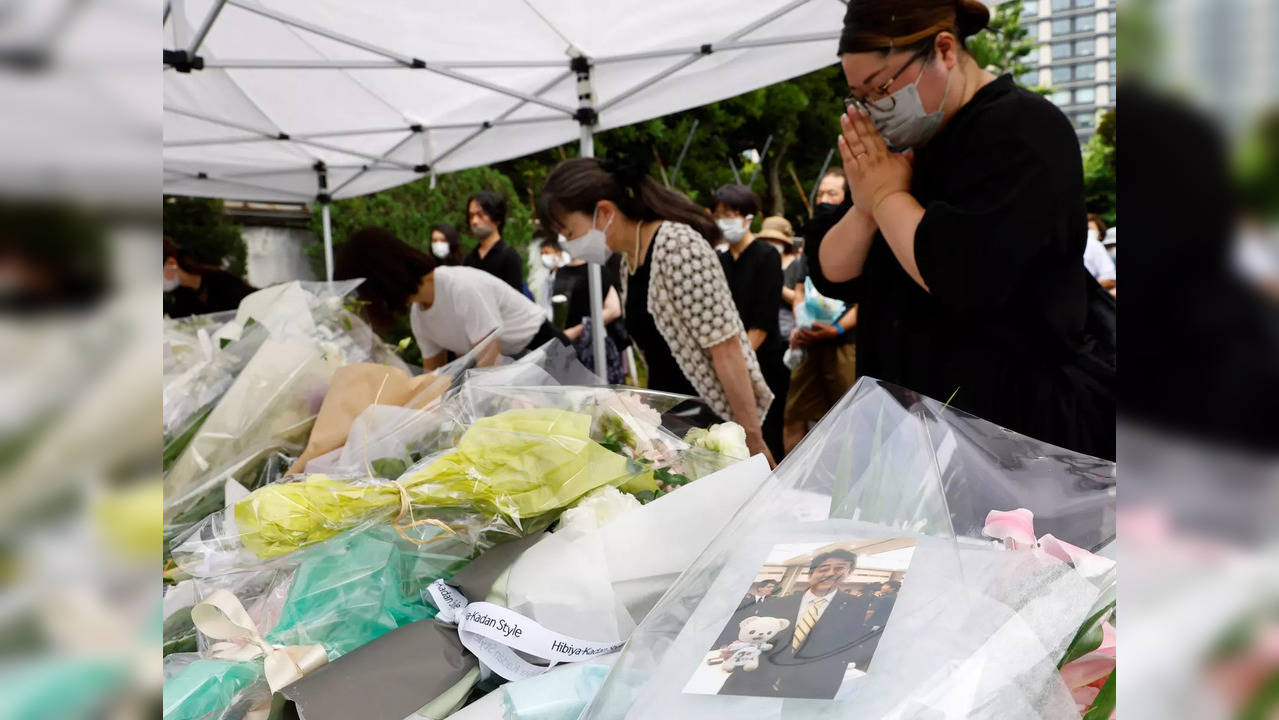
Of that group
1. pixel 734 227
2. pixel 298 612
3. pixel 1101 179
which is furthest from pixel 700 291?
pixel 1101 179

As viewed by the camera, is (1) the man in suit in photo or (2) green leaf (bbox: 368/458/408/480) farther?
(2) green leaf (bbox: 368/458/408/480)

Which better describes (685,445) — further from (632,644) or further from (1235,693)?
(1235,693)

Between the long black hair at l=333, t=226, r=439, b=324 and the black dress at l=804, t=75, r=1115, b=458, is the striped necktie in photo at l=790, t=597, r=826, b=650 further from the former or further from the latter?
the long black hair at l=333, t=226, r=439, b=324

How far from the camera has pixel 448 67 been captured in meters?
4.30

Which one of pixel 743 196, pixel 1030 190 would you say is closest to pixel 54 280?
pixel 1030 190

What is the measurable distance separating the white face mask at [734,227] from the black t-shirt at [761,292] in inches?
17.9

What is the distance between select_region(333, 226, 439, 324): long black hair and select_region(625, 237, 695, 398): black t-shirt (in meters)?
0.81

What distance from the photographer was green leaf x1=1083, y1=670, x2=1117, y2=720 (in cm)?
53

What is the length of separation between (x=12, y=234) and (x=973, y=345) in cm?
146

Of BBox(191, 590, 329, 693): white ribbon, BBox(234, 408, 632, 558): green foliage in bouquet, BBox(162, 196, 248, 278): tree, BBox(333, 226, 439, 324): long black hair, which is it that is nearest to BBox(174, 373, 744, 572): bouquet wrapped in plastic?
BBox(234, 408, 632, 558): green foliage in bouquet

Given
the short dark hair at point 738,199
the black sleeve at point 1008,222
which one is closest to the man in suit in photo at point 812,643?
the black sleeve at point 1008,222

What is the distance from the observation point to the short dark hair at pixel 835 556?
2.15ft

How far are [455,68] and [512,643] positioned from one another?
4.00 m

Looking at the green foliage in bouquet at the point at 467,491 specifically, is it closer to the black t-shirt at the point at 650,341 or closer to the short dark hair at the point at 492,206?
the black t-shirt at the point at 650,341
